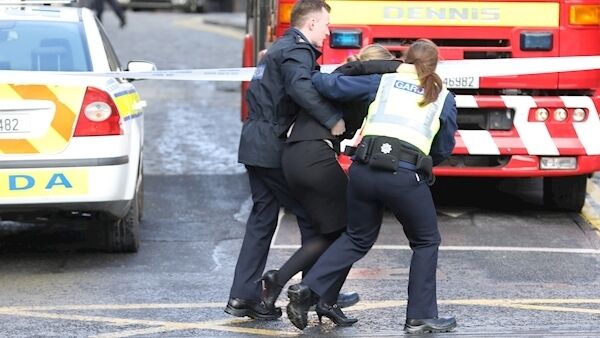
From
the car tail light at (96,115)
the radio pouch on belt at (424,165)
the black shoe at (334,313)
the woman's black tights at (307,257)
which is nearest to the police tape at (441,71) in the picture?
the car tail light at (96,115)

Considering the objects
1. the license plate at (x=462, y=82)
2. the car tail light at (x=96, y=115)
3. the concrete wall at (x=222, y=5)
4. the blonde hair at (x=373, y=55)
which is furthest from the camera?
the concrete wall at (x=222, y=5)

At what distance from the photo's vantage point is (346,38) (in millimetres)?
9273

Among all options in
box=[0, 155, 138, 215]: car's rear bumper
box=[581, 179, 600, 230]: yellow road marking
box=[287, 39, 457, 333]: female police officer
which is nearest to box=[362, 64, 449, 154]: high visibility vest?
box=[287, 39, 457, 333]: female police officer

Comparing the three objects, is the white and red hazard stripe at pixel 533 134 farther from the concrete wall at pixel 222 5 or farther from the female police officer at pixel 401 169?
the concrete wall at pixel 222 5

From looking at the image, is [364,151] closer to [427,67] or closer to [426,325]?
[427,67]

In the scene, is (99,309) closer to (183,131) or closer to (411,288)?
(411,288)

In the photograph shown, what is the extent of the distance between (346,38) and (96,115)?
2.36 m

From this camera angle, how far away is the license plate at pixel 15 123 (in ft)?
24.4

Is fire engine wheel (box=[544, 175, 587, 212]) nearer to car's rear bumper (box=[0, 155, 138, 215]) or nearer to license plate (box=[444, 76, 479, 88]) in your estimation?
license plate (box=[444, 76, 479, 88])

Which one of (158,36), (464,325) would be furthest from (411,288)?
(158,36)

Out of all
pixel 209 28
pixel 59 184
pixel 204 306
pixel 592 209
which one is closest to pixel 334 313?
pixel 204 306

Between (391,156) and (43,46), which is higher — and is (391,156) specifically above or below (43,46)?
below

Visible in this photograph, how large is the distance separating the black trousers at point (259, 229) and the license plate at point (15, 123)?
5.20 ft

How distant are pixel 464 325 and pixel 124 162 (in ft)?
7.90
